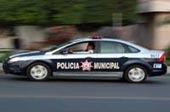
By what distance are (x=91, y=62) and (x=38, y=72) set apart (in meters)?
1.57

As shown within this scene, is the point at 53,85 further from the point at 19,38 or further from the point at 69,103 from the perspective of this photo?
the point at 19,38

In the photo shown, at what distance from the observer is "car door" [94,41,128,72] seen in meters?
16.1

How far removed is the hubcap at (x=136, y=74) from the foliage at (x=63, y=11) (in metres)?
8.42

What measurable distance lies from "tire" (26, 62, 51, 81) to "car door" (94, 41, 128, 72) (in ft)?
4.67

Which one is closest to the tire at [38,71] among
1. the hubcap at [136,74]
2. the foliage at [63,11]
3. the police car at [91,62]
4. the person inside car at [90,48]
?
the police car at [91,62]

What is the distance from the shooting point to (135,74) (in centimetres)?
1639

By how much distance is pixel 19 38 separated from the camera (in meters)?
25.7

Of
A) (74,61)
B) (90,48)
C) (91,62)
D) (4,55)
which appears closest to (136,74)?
(91,62)

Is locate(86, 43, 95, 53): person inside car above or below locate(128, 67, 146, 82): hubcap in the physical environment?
above

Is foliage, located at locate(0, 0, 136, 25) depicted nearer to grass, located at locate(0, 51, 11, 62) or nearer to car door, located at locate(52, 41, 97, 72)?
grass, located at locate(0, 51, 11, 62)

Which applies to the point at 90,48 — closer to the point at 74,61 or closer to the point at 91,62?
the point at 91,62

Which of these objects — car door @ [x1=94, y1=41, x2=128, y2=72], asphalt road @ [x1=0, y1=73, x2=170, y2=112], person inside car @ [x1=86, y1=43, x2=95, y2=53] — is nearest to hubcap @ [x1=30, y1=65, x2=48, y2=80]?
asphalt road @ [x1=0, y1=73, x2=170, y2=112]

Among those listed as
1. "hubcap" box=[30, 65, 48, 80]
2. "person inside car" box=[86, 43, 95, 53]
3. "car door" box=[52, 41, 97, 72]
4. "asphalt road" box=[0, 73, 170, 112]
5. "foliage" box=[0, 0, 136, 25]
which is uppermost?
"foliage" box=[0, 0, 136, 25]

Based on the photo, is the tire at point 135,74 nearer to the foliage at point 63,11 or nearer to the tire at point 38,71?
the tire at point 38,71
